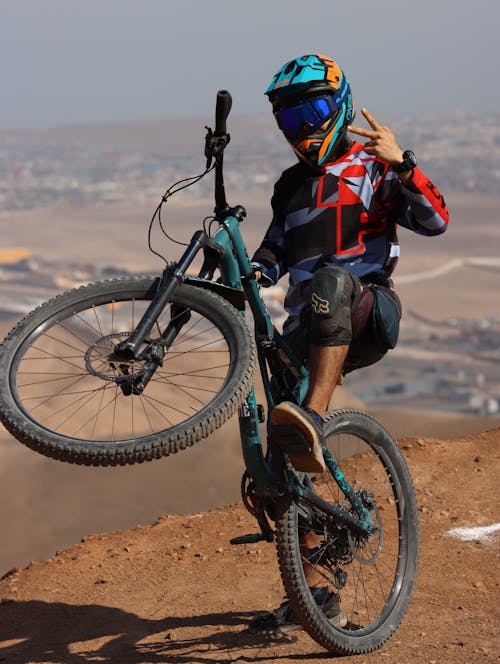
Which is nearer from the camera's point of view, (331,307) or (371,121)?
(331,307)

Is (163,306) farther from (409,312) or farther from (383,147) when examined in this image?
(409,312)

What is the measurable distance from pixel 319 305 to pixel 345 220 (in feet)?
2.11

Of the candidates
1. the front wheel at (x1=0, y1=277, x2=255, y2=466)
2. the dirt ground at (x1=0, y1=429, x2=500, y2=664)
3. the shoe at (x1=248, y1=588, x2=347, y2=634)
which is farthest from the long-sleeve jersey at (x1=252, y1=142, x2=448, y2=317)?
the dirt ground at (x1=0, y1=429, x2=500, y2=664)

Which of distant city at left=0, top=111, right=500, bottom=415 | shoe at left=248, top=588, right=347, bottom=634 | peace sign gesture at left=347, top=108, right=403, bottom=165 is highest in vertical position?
peace sign gesture at left=347, top=108, right=403, bottom=165

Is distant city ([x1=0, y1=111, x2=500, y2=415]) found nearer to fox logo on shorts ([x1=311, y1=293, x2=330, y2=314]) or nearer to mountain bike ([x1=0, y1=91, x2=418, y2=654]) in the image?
mountain bike ([x1=0, y1=91, x2=418, y2=654])

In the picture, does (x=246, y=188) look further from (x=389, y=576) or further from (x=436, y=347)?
(x=389, y=576)

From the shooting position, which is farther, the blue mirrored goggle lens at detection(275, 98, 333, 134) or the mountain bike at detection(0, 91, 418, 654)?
the blue mirrored goggle lens at detection(275, 98, 333, 134)

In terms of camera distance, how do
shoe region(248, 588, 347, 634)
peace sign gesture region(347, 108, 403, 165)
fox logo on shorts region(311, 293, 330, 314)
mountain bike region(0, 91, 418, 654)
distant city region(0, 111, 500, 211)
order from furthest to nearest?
distant city region(0, 111, 500, 211) < shoe region(248, 588, 347, 634) < peace sign gesture region(347, 108, 403, 165) < fox logo on shorts region(311, 293, 330, 314) < mountain bike region(0, 91, 418, 654)

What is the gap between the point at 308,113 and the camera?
15.0 feet

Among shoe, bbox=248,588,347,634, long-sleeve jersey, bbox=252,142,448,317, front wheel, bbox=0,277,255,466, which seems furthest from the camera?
shoe, bbox=248,588,347,634

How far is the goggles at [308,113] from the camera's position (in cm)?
457

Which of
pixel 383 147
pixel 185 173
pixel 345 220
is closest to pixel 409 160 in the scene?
pixel 383 147

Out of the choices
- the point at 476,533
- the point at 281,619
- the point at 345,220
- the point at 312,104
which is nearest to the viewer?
the point at 312,104

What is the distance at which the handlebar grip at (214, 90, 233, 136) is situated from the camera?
163 inches
